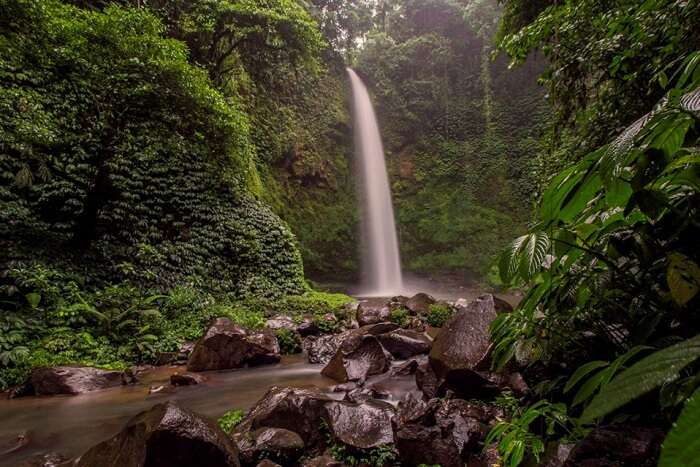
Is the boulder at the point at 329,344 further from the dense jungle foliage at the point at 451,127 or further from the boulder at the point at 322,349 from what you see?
the dense jungle foliage at the point at 451,127

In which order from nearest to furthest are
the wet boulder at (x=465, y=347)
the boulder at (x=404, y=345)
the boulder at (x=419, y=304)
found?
the wet boulder at (x=465, y=347)
the boulder at (x=404, y=345)
the boulder at (x=419, y=304)

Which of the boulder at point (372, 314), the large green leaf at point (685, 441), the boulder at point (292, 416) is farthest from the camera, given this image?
the boulder at point (372, 314)

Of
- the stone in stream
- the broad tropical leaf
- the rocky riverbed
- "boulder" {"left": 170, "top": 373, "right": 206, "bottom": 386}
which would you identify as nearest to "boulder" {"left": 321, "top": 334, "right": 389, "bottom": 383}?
the rocky riverbed

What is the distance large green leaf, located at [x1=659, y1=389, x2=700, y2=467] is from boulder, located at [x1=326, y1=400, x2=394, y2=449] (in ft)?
9.42

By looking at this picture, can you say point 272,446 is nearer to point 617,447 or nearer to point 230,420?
point 230,420

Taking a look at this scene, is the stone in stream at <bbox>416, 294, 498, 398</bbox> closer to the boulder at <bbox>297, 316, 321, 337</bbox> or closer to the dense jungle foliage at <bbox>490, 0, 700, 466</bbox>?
the dense jungle foliage at <bbox>490, 0, 700, 466</bbox>

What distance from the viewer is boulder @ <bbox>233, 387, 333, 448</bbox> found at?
10.5ft

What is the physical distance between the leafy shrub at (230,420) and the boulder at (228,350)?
213 centimetres

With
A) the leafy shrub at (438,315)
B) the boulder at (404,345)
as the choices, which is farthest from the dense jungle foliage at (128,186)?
the boulder at (404,345)

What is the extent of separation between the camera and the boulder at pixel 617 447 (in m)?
A: 1.42

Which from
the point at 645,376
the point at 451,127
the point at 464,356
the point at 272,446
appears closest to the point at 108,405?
the point at 272,446

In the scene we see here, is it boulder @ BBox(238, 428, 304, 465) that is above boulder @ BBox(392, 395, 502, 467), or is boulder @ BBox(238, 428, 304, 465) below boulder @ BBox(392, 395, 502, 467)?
below

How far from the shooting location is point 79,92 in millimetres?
8320

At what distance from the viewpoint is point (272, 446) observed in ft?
9.51
